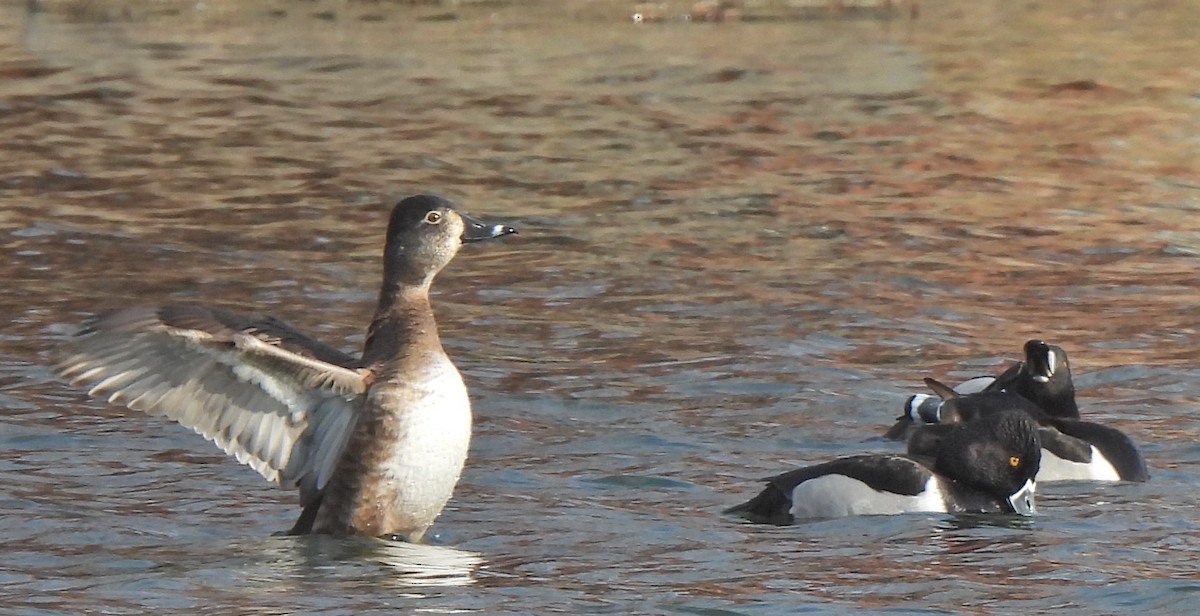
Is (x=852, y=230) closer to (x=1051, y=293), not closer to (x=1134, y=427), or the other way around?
(x=1051, y=293)

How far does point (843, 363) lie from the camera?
36.3ft

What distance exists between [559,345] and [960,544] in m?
3.79

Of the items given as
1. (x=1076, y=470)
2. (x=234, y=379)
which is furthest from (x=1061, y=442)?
(x=234, y=379)

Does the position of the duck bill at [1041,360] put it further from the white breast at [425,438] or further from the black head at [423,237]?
the white breast at [425,438]

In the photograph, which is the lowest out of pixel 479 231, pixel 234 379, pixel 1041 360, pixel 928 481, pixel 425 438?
pixel 928 481

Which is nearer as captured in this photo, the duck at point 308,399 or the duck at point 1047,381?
the duck at point 308,399

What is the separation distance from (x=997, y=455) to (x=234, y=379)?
317cm

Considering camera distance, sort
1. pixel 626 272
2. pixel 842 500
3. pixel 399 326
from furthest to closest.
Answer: pixel 626 272 < pixel 842 500 < pixel 399 326

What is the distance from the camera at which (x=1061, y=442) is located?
9273 mm

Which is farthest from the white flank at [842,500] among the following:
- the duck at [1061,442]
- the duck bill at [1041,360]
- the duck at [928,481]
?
the duck bill at [1041,360]

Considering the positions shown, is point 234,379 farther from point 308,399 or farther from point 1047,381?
point 1047,381

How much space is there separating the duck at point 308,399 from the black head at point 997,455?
7.78 feet

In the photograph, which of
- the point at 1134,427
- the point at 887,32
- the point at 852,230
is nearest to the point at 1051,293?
the point at 852,230

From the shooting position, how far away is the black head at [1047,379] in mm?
9914
